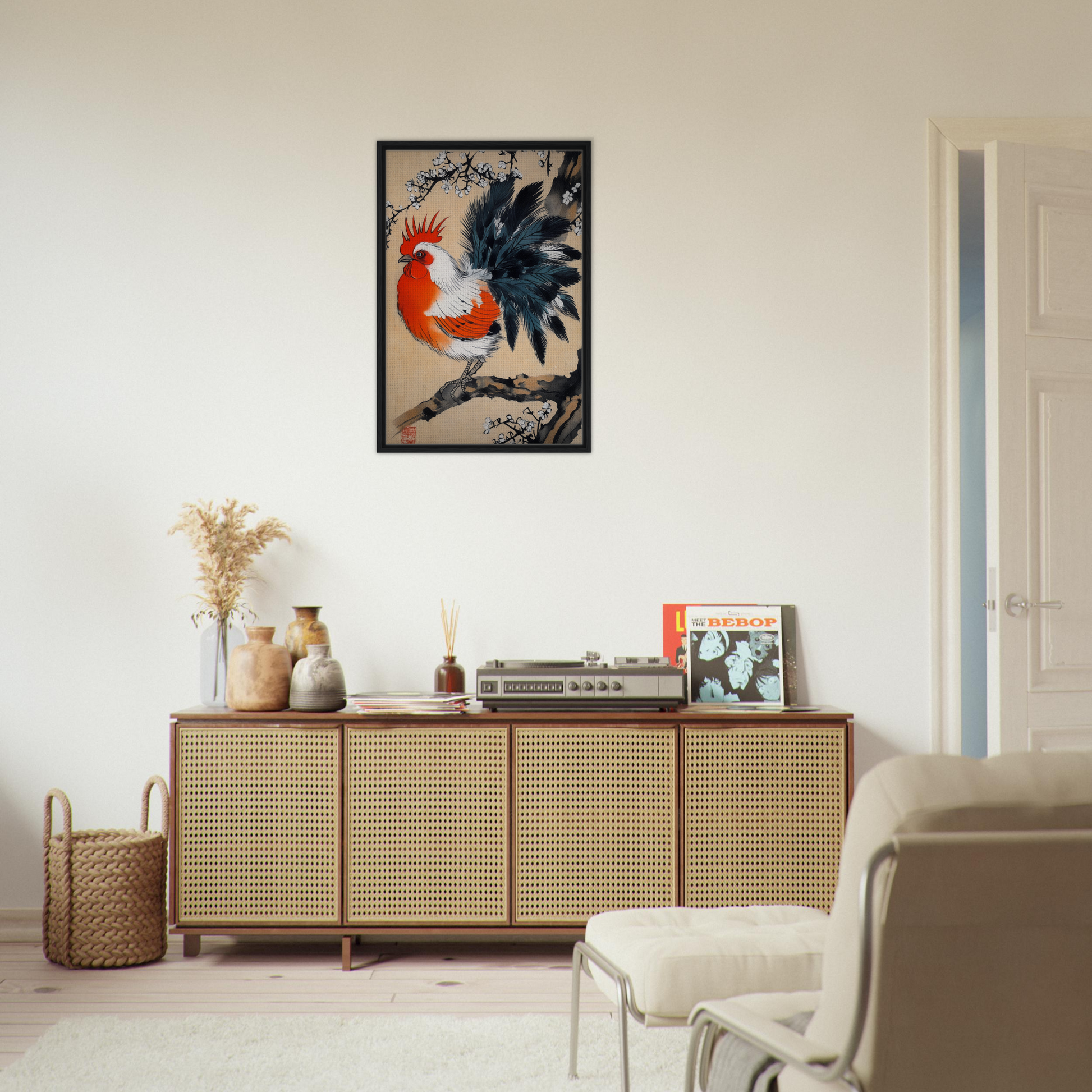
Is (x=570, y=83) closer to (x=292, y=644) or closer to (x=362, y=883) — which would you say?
(x=292, y=644)

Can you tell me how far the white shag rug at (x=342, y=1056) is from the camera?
7.43ft

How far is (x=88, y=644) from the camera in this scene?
3.46 meters

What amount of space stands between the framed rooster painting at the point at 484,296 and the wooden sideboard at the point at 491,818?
40.3 inches

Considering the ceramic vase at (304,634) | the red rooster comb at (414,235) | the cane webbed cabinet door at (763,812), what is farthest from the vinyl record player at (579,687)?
the red rooster comb at (414,235)

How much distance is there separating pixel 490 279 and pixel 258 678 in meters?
1.54

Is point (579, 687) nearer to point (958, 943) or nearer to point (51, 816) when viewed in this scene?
point (51, 816)

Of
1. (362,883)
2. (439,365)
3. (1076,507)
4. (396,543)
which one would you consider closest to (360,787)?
(362,883)

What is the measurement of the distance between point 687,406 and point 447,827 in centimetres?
159

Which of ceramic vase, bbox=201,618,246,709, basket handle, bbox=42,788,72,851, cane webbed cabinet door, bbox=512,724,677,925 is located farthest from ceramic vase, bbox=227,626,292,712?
cane webbed cabinet door, bbox=512,724,677,925

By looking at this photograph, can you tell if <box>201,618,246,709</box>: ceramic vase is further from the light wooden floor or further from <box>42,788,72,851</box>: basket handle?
the light wooden floor

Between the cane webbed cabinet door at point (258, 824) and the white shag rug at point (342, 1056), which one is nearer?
the white shag rug at point (342, 1056)

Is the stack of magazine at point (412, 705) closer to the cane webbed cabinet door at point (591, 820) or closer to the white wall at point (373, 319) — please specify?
the cane webbed cabinet door at point (591, 820)

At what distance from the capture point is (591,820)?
10.00ft

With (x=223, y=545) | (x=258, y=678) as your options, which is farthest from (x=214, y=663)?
(x=223, y=545)
